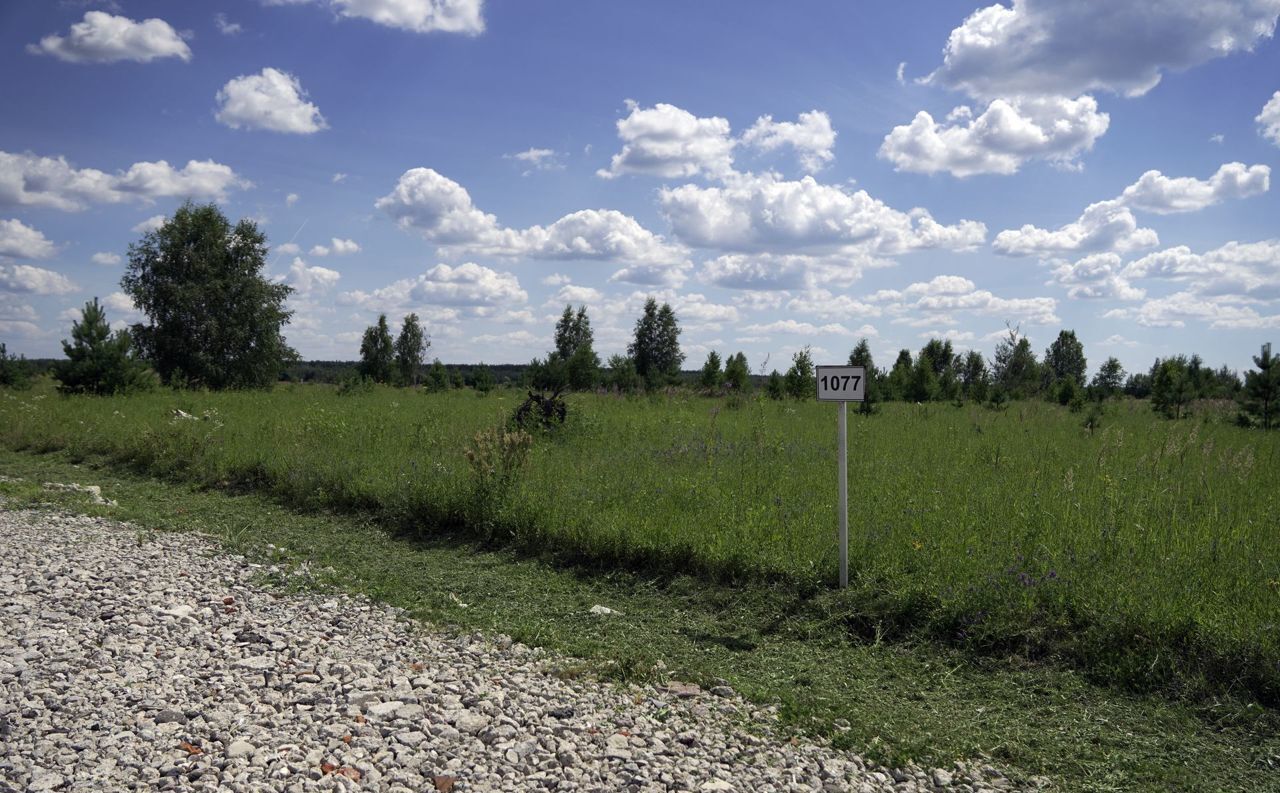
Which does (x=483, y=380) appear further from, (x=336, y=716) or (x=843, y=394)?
(x=336, y=716)

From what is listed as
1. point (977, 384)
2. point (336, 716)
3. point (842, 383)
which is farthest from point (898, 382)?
point (336, 716)

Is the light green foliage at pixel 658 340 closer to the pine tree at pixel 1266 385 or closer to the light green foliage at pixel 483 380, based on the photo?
the light green foliage at pixel 483 380

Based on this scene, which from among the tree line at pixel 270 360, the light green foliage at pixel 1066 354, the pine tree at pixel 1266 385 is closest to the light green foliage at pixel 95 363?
the tree line at pixel 270 360

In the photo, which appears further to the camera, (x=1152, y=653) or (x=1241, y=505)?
(x=1241, y=505)

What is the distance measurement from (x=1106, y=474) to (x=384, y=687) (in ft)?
29.4

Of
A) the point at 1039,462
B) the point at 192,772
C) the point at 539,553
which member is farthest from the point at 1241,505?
the point at 192,772

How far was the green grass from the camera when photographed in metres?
4.30

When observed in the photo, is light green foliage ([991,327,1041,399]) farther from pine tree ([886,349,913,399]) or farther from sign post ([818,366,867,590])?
sign post ([818,366,867,590])

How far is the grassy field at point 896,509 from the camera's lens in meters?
5.56

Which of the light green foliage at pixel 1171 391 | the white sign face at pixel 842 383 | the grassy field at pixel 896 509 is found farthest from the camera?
the light green foliage at pixel 1171 391

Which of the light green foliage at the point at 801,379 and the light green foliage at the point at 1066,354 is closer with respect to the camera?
the light green foliage at the point at 801,379

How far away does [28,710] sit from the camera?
14.4 ft

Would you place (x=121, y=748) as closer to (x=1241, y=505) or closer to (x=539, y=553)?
(x=539, y=553)

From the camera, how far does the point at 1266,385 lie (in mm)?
19469
